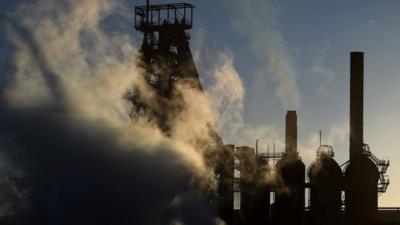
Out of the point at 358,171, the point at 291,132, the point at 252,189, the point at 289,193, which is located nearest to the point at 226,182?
the point at 252,189

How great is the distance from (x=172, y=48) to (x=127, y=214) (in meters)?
23.1

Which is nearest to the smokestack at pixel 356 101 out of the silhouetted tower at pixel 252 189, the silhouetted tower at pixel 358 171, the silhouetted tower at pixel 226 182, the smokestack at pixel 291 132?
the silhouetted tower at pixel 358 171

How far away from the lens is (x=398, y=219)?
8606 centimetres

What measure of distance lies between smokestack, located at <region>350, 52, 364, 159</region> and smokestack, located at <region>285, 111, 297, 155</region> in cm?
647

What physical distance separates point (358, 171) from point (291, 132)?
9.01 meters

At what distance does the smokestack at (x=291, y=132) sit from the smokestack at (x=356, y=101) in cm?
647

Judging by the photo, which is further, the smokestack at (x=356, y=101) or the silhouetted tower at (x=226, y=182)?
the smokestack at (x=356, y=101)

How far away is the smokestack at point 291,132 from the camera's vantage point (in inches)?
3174

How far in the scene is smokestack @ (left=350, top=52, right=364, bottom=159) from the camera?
75.6 m

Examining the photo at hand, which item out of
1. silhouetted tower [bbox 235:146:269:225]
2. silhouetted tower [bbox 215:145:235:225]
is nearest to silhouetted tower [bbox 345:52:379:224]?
silhouetted tower [bbox 235:146:269:225]

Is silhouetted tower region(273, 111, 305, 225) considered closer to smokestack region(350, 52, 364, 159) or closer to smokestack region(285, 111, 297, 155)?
smokestack region(285, 111, 297, 155)

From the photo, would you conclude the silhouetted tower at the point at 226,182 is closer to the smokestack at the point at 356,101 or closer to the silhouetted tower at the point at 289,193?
the silhouetted tower at the point at 289,193

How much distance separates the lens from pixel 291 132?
81.7 m

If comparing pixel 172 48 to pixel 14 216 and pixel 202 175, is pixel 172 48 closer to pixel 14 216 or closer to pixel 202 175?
pixel 202 175
